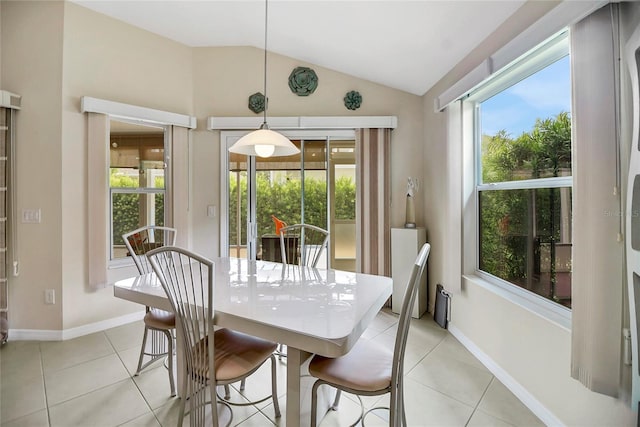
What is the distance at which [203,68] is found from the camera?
3.37m

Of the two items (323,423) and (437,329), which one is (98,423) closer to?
(323,423)

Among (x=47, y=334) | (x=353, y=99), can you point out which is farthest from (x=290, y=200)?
(x=47, y=334)

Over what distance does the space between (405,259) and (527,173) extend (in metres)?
1.36

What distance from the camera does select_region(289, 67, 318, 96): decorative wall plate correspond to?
3.31 metres

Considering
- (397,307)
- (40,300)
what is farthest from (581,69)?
(40,300)

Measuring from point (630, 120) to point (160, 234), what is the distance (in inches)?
145

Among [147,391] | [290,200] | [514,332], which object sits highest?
[290,200]

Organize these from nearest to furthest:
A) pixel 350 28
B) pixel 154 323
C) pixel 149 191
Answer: pixel 154 323
pixel 350 28
pixel 149 191

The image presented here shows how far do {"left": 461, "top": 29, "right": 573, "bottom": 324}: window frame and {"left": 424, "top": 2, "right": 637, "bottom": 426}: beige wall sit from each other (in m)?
0.10

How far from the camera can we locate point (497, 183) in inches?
89.0

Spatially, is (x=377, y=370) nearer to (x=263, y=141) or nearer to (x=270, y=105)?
(x=263, y=141)

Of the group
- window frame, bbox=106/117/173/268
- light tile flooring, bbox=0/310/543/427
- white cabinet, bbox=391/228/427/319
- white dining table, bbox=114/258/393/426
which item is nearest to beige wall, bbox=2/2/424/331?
window frame, bbox=106/117/173/268

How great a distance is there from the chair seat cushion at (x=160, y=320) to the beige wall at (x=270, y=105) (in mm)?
1530

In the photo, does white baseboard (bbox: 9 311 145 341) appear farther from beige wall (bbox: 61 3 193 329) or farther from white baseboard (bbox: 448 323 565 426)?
white baseboard (bbox: 448 323 565 426)
